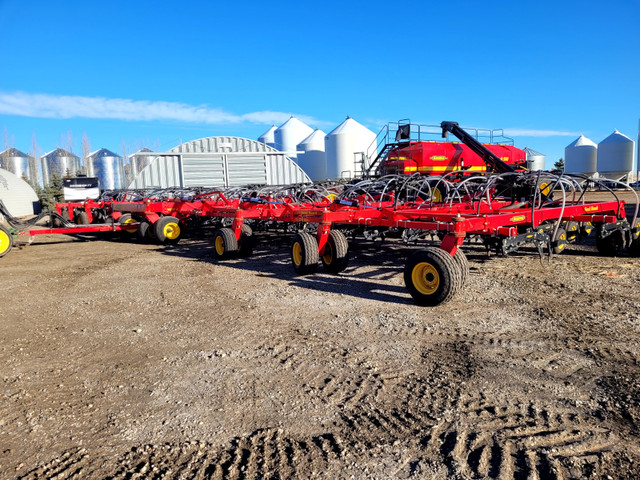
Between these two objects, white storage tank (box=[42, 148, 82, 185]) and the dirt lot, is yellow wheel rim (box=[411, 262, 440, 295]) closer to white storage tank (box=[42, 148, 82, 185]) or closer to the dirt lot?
the dirt lot

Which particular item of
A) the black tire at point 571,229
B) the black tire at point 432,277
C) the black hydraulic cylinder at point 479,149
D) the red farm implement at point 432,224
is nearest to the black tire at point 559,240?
the red farm implement at point 432,224

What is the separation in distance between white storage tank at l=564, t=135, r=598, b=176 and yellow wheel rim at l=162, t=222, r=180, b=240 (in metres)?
40.9

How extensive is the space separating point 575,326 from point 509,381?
1.56m

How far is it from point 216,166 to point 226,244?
56.7 ft

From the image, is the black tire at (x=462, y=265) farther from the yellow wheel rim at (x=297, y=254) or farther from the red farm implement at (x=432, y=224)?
the yellow wheel rim at (x=297, y=254)

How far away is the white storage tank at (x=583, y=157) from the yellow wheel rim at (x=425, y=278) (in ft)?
142

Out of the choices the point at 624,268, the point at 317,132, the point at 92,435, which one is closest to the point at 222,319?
the point at 92,435

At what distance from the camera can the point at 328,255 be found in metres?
7.09

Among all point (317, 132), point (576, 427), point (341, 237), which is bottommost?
point (576, 427)

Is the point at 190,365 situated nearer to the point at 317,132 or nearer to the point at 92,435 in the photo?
the point at 92,435

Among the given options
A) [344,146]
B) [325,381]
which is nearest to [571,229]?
[325,381]

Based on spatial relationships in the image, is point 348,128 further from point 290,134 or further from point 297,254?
point 297,254

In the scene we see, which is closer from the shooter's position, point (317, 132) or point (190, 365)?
point (190, 365)

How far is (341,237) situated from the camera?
6941mm
